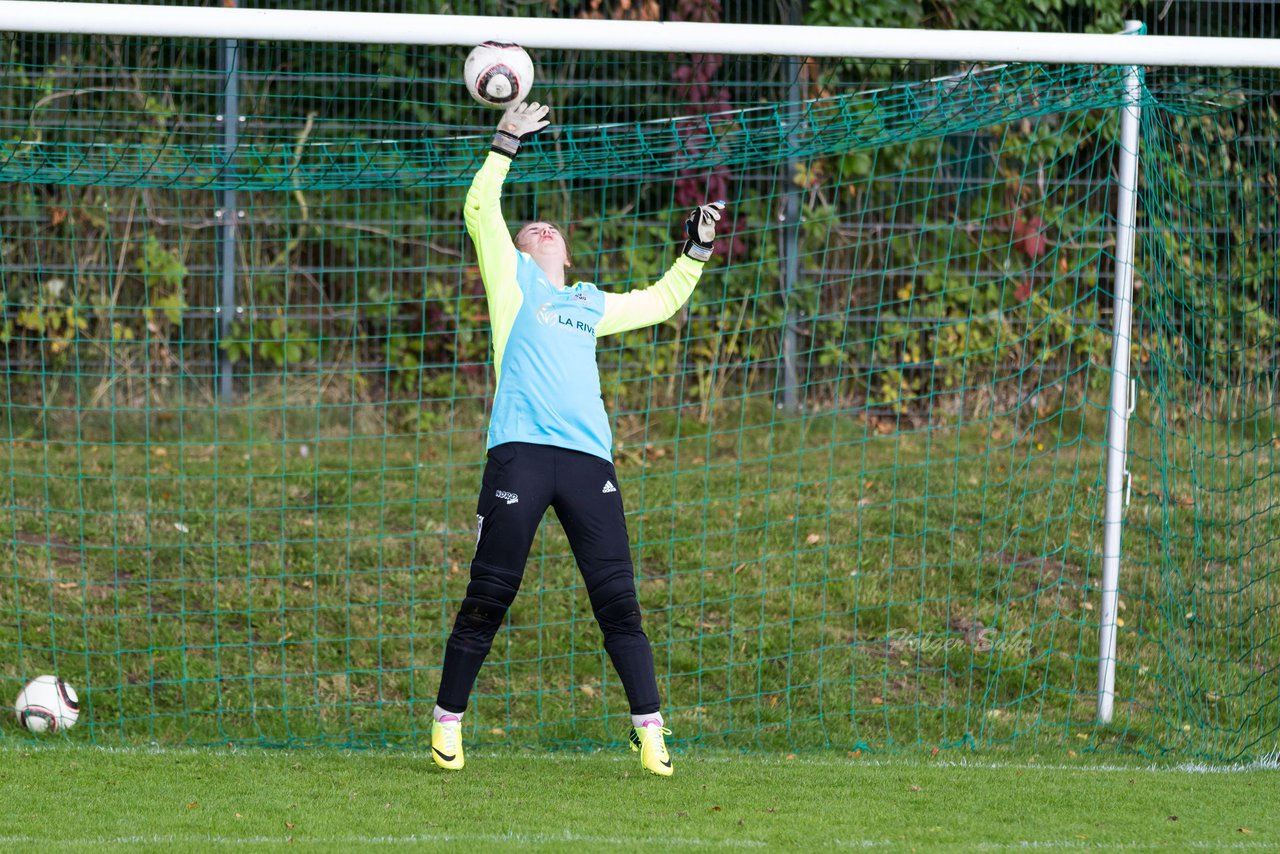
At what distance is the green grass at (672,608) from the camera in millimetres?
5473

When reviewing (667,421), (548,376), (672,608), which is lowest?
(672,608)

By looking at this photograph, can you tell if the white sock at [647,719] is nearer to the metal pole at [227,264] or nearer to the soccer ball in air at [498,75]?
the soccer ball in air at [498,75]

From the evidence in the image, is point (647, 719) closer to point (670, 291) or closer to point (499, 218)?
point (670, 291)

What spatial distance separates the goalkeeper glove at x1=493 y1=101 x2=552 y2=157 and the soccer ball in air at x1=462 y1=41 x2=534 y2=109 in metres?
0.11

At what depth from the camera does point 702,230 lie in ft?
14.3

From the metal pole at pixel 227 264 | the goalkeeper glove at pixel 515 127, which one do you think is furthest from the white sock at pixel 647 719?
the metal pole at pixel 227 264

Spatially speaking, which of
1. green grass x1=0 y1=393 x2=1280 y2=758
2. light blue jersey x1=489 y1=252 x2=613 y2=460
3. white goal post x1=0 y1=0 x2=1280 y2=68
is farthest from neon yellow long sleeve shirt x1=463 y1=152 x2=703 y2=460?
green grass x1=0 y1=393 x2=1280 y2=758

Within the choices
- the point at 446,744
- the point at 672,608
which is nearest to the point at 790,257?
the point at 672,608

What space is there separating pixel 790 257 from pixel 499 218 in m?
4.03

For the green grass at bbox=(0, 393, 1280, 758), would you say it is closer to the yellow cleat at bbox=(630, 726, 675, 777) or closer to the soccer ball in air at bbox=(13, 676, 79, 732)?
the soccer ball in air at bbox=(13, 676, 79, 732)

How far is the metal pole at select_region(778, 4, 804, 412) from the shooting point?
805cm

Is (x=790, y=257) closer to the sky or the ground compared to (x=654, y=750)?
closer to the sky

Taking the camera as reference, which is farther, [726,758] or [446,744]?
[726,758]

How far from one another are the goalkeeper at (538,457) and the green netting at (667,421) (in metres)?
1.03
